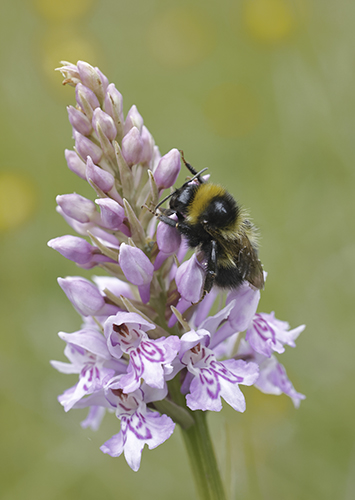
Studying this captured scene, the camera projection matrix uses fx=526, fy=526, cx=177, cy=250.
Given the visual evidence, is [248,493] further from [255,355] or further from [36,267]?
[36,267]

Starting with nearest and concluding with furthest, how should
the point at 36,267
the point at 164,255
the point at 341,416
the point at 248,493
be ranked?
the point at 164,255 → the point at 248,493 → the point at 341,416 → the point at 36,267

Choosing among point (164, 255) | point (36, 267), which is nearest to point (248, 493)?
point (164, 255)

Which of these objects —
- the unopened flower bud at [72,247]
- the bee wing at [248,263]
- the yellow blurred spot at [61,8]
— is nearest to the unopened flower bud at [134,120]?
the unopened flower bud at [72,247]

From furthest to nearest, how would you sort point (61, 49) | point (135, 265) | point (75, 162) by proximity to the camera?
1. point (61, 49)
2. point (75, 162)
3. point (135, 265)

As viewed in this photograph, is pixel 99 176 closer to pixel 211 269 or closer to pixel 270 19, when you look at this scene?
pixel 211 269

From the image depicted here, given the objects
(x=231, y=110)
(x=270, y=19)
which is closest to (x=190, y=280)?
(x=231, y=110)
